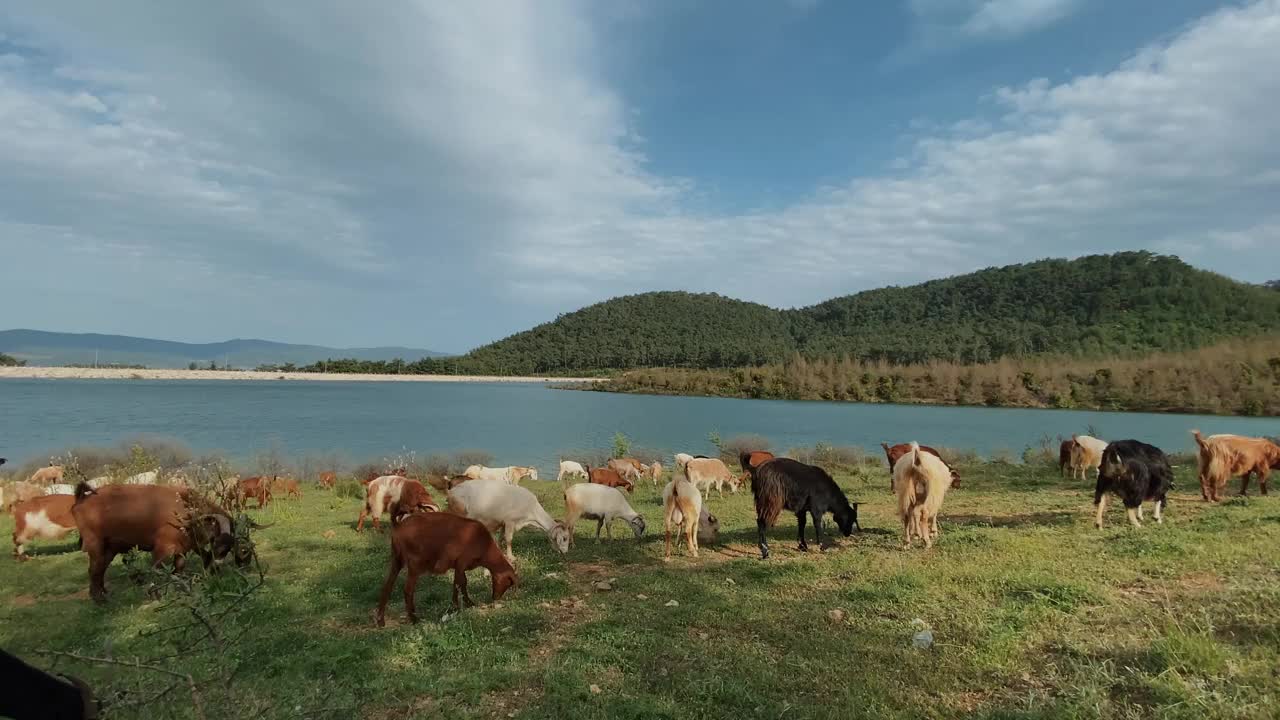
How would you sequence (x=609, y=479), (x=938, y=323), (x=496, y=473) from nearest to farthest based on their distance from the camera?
(x=496, y=473)
(x=609, y=479)
(x=938, y=323)

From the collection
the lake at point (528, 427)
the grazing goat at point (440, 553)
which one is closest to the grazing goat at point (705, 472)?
the grazing goat at point (440, 553)

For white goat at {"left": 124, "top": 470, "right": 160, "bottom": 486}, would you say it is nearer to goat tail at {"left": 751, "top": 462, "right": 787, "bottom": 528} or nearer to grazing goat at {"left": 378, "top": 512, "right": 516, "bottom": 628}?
grazing goat at {"left": 378, "top": 512, "right": 516, "bottom": 628}

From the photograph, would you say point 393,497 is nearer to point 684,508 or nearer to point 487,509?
point 487,509

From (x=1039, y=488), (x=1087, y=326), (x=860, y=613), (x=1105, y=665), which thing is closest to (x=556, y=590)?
(x=860, y=613)

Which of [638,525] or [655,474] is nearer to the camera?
[638,525]

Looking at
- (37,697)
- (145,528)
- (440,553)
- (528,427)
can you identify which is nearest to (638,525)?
(440,553)

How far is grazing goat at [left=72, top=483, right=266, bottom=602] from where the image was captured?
25.4ft

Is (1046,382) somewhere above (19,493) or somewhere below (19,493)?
above

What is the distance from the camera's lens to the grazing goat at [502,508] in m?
9.45

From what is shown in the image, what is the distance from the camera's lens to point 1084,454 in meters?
18.8

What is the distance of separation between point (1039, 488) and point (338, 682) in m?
19.1

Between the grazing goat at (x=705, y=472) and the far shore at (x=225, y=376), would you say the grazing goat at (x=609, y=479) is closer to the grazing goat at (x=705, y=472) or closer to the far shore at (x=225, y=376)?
the grazing goat at (x=705, y=472)

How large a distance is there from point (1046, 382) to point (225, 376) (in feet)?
592

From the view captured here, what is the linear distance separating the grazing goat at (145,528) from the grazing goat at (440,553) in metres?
2.38
